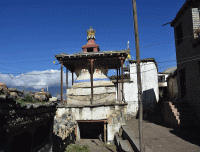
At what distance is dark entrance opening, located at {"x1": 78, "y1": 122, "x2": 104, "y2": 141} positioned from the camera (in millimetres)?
16039

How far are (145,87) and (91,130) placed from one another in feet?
29.4

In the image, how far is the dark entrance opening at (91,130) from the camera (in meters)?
16.0

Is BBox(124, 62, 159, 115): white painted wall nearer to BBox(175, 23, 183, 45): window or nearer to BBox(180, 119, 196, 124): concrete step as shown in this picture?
BBox(175, 23, 183, 45): window

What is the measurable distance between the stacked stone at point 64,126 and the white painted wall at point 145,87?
880cm

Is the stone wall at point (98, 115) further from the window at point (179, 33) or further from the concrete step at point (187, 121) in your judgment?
the window at point (179, 33)

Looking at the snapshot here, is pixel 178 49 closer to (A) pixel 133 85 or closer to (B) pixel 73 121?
(A) pixel 133 85

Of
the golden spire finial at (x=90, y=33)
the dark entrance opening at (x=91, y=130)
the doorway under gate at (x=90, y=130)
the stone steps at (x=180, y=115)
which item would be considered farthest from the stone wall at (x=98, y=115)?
the golden spire finial at (x=90, y=33)

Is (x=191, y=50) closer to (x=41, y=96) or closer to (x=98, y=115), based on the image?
(x=98, y=115)

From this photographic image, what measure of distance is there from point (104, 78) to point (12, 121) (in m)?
14.1

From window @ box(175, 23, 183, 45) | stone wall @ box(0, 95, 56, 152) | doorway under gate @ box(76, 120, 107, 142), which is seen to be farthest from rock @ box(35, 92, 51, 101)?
window @ box(175, 23, 183, 45)

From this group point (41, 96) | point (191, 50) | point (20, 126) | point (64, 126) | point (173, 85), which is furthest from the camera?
point (173, 85)

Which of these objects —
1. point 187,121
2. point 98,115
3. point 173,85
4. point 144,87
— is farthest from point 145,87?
point 187,121

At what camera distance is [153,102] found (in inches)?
738

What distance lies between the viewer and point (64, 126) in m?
10.9
